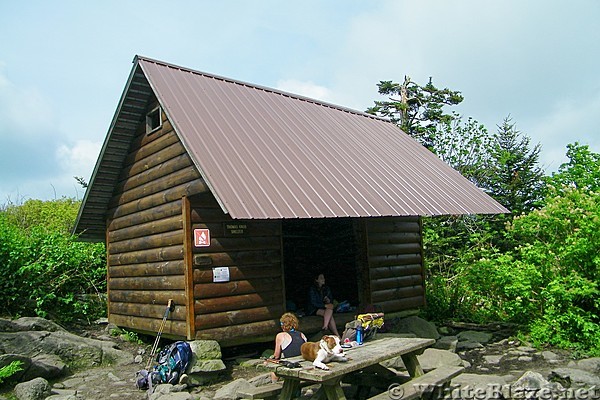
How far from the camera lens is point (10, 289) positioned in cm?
1138

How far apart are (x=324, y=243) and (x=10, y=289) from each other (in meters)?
7.47

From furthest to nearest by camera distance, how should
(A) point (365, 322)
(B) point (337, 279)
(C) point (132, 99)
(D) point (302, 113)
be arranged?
(B) point (337, 279)
(D) point (302, 113)
(C) point (132, 99)
(A) point (365, 322)

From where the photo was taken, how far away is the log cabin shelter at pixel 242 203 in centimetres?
852

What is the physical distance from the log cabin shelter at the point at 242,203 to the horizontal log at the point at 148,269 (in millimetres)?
40

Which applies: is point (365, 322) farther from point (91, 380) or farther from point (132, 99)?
point (132, 99)

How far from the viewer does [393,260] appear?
1173cm

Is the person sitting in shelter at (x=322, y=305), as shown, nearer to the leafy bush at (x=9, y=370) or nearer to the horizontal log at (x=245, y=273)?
the horizontal log at (x=245, y=273)

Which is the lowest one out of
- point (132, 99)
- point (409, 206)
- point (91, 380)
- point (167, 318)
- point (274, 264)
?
point (91, 380)

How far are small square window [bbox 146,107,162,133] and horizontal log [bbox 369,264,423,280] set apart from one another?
5353 mm

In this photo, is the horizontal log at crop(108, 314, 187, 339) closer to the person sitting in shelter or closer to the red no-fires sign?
the red no-fires sign

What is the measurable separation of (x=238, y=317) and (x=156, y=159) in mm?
3575

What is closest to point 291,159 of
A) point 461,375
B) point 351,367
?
point 461,375

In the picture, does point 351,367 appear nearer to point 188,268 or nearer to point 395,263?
point 188,268

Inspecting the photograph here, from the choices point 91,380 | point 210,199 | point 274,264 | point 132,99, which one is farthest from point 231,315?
point 132,99
